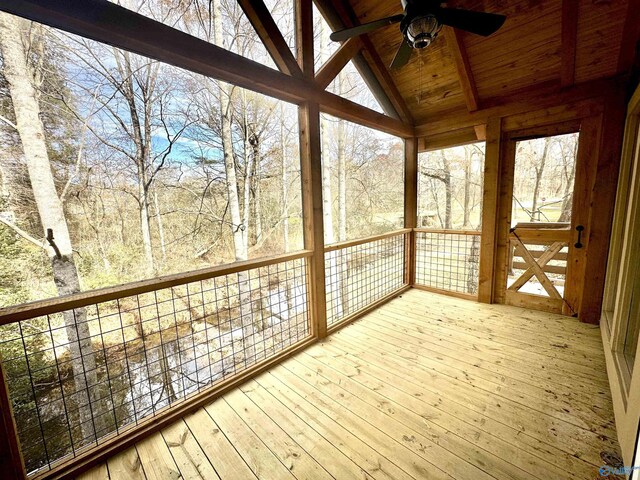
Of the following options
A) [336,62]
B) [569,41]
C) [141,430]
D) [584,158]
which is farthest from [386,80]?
[141,430]

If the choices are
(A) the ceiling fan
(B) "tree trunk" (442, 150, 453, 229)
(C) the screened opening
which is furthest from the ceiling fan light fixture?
(B) "tree trunk" (442, 150, 453, 229)

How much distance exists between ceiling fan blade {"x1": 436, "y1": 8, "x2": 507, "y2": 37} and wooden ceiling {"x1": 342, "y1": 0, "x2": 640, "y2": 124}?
3.97 ft

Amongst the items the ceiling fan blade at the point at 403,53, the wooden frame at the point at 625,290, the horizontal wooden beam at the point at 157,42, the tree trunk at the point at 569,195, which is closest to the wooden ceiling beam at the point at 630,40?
the wooden frame at the point at 625,290

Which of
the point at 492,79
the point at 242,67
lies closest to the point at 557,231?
the point at 492,79

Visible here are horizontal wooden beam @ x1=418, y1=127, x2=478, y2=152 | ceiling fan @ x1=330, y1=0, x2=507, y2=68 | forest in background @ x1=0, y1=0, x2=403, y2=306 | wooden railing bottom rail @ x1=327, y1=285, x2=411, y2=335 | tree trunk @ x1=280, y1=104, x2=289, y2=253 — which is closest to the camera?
ceiling fan @ x1=330, y1=0, x2=507, y2=68

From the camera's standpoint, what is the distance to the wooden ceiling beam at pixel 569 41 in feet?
7.17

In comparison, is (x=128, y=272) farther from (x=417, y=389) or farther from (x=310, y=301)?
(x=417, y=389)

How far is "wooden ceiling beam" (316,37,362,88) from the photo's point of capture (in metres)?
2.48

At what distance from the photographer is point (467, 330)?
275cm

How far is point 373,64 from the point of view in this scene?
3113mm

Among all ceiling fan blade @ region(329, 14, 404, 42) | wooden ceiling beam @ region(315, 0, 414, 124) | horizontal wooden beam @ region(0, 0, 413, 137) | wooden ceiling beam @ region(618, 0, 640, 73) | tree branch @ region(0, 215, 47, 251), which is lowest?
tree branch @ region(0, 215, 47, 251)

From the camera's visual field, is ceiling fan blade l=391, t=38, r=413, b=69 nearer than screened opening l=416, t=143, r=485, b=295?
Yes

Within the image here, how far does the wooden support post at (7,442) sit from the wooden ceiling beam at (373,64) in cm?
367

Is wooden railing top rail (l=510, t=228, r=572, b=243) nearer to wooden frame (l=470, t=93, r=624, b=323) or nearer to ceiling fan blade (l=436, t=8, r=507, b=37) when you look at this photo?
wooden frame (l=470, t=93, r=624, b=323)
